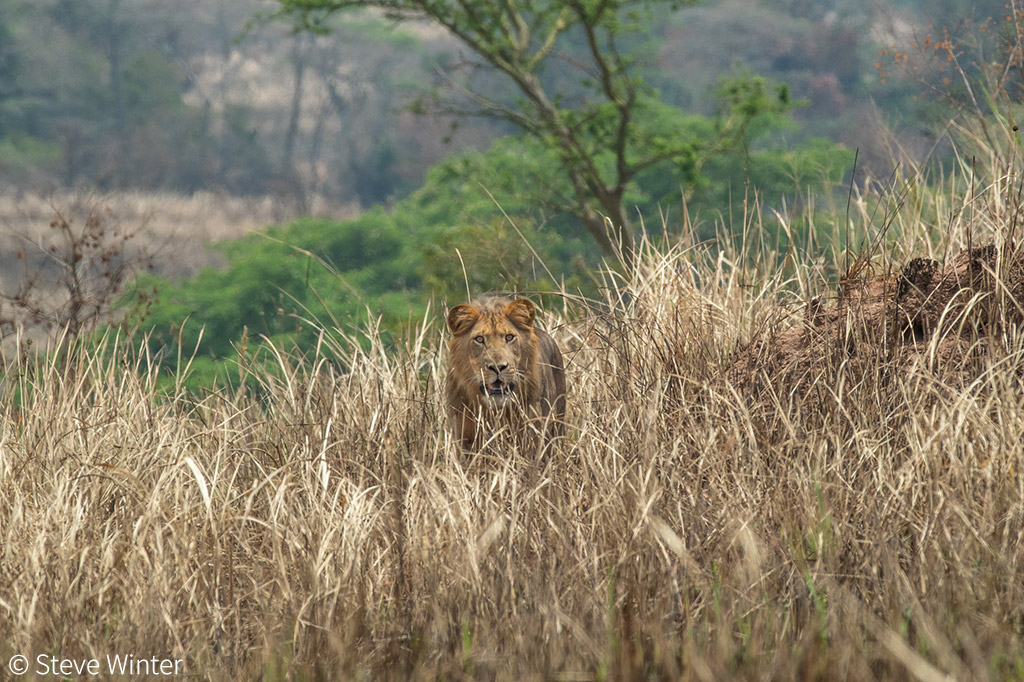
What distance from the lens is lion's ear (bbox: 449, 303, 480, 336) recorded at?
466 centimetres

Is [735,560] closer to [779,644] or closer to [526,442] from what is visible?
[779,644]

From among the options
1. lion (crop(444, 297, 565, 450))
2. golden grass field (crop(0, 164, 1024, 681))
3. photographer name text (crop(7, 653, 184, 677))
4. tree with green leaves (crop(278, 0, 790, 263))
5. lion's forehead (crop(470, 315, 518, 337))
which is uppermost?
tree with green leaves (crop(278, 0, 790, 263))

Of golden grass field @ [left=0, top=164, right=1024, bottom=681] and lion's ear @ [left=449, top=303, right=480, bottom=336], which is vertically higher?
lion's ear @ [left=449, top=303, right=480, bottom=336]

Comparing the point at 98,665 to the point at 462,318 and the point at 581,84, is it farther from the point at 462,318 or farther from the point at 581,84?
the point at 581,84

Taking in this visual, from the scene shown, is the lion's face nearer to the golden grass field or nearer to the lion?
the lion

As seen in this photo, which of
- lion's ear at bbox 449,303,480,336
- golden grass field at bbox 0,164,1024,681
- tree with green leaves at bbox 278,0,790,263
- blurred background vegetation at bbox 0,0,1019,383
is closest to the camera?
golden grass field at bbox 0,164,1024,681

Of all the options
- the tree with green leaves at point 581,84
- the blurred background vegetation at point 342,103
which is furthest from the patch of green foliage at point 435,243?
the tree with green leaves at point 581,84

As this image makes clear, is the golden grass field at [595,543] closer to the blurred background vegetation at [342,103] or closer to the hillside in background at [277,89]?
the blurred background vegetation at [342,103]

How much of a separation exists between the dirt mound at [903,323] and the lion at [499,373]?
935mm

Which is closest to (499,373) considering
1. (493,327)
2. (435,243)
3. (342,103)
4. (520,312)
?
(493,327)

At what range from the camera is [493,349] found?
15.0ft

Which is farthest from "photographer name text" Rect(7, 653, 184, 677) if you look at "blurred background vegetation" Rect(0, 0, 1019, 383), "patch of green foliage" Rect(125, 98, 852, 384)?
"blurred background vegetation" Rect(0, 0, 1019, 383)

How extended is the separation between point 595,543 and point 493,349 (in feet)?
3.30

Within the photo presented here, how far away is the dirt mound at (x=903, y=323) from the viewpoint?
4695mm
